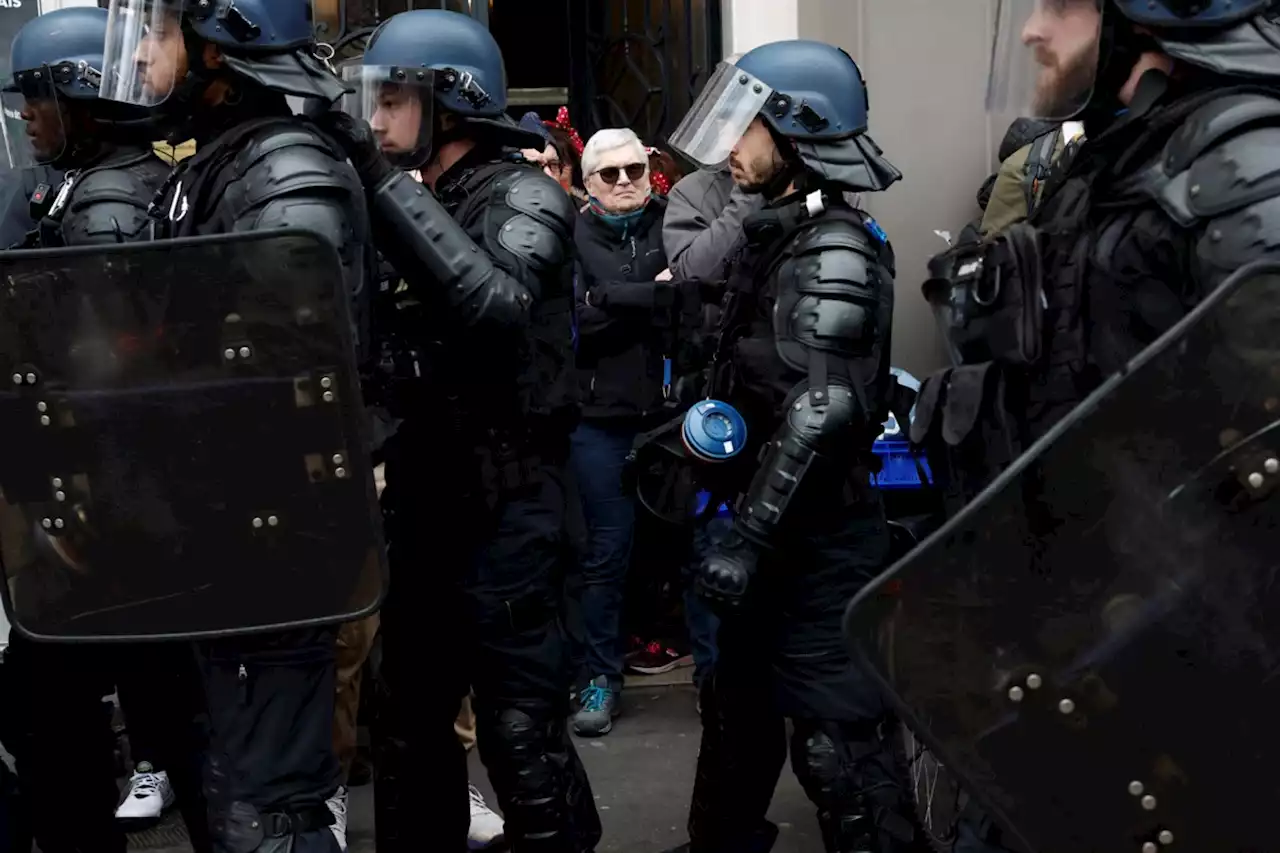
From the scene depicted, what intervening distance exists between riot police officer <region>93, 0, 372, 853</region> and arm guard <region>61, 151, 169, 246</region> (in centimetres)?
80

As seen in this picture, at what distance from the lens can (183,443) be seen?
2.32 meters

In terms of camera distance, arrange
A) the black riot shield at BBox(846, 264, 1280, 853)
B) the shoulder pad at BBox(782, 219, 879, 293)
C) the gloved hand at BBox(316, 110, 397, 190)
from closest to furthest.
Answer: the black riot shield at BBox(846, 264, 1280, 853), the gloved hand at BBox(316, 110, 397, 190), the shoulder pad at BBox(782, 219, 879, 293)

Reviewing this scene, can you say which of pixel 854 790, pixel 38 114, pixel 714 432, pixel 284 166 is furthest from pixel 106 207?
pixel 854 790

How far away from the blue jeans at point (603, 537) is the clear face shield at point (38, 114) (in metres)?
1.99

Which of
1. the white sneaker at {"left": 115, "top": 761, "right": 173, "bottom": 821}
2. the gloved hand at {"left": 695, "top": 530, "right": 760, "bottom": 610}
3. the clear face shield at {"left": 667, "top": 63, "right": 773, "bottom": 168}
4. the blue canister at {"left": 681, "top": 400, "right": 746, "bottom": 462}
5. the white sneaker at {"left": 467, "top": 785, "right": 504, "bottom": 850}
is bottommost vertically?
the white sneaker at {"left": 115, "top": 761, "right": 173, "bottom": 821}

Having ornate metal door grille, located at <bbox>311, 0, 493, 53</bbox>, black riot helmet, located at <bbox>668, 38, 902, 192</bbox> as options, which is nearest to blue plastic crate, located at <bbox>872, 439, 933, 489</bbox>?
black riot helmet, located at <bbox>668, 38, 902, 192</bbox>

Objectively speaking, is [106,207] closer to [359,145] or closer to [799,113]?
[359,145]

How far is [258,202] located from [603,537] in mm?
2778

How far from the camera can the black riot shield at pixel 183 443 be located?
2.28 metres

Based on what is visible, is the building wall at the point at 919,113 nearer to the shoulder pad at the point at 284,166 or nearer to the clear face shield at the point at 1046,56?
the clear face shield at the point at 1046,56

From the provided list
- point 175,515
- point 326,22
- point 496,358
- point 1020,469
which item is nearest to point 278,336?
point 175,515

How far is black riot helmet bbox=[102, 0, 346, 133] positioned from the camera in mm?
2617

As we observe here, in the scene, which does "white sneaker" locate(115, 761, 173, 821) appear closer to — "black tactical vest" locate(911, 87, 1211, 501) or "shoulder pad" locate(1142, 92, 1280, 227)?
"black tactical vest" locate(911, 87, 1211, 501)

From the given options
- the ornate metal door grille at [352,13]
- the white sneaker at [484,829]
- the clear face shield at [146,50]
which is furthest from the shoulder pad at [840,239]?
the ornate metal door grille at [352,13]
